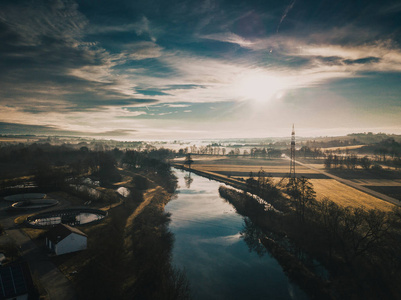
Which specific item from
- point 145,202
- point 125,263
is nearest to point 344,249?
point 125,263

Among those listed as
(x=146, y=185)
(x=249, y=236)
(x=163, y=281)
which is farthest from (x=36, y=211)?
(x=249, y=236)

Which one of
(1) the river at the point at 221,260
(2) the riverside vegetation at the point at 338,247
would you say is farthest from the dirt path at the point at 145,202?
(2) the riverside vegetation at the point at 338,247

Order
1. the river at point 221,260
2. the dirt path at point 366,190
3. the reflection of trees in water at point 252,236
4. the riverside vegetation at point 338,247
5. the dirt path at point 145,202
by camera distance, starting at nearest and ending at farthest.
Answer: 1. the riverside vegetation at point 338,247
2. the river at point 221,260
3. the reflection of trees in water at point 252,236
4. the dirt path at point 145,202
5. the dirt path at point 366,190

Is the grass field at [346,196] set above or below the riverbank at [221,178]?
above

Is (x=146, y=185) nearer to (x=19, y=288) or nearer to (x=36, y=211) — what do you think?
(x=36, y=211)

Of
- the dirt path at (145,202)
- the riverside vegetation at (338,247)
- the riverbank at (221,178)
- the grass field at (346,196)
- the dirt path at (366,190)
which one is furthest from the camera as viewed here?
the riverbank at (221,178)

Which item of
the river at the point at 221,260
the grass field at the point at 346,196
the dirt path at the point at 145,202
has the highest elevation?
the grass field at the point at 346,196

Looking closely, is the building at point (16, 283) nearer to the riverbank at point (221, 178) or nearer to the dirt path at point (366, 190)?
the riverbank at point (221, 178)

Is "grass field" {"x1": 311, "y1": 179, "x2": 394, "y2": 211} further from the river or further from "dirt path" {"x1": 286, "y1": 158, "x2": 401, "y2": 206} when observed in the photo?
the river
